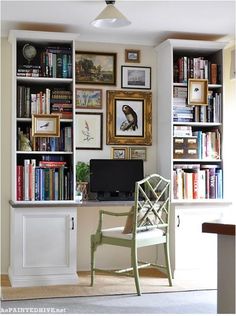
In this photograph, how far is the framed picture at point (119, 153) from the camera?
5582mm

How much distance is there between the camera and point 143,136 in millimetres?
5641

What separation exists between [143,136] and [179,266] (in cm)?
139

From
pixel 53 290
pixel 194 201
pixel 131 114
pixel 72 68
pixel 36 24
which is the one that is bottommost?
pixel 53 290

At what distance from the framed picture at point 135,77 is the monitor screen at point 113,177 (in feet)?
2.69

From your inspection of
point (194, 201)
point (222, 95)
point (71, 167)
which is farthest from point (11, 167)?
point (222, 95)

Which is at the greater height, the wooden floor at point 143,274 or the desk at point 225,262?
the desk at point 225,262

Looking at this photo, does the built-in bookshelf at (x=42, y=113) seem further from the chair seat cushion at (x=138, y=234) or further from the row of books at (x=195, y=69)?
the row of books at (x=195, y=69)

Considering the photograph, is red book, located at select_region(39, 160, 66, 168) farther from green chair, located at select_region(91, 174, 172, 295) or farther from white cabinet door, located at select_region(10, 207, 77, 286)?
green chair, located at select_region(91, 174, 172, 295)

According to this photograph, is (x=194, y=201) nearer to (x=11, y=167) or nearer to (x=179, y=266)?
(x=179, y=266)

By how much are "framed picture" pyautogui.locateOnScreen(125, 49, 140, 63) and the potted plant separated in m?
1.20

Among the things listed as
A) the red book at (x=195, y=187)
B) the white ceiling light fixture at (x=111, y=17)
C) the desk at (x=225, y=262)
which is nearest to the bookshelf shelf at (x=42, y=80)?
the white ceiling light fixture at (x=111, y=17)

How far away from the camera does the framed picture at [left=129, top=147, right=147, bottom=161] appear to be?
5.62 m

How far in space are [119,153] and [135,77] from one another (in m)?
0.82

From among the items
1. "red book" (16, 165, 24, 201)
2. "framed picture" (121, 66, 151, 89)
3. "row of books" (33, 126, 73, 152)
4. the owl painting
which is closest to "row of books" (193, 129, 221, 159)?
the owl painting
